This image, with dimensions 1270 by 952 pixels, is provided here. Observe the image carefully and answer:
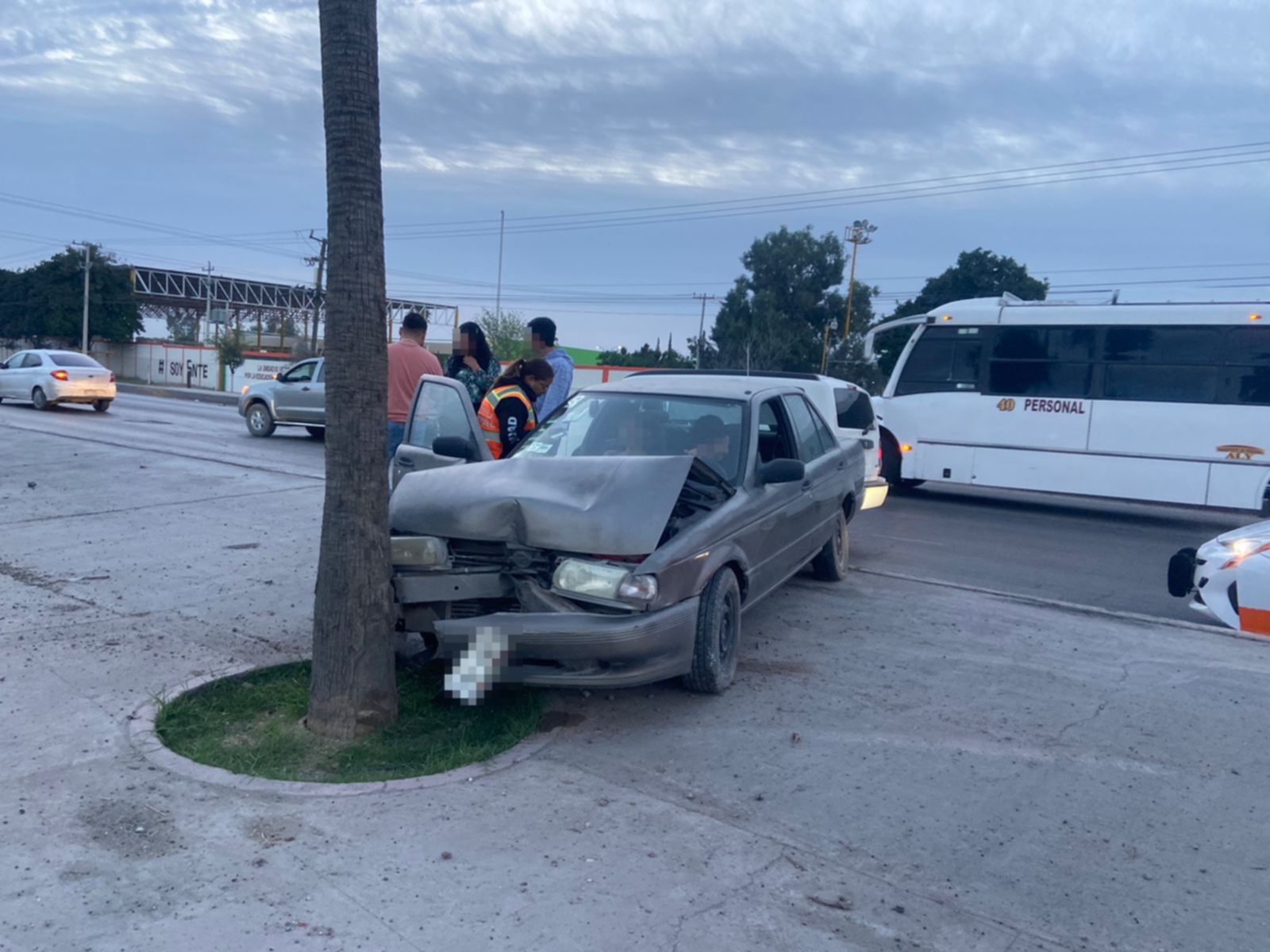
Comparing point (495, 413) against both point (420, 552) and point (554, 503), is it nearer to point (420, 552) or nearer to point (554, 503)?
point (420, 552)

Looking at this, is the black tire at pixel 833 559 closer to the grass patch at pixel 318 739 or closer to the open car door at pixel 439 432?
the open car door at pixel 439 432

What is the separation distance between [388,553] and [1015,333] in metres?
12.1

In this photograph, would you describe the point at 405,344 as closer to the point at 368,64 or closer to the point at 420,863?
the point at 368,64

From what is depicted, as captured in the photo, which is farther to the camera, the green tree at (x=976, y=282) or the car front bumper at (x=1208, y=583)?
the green tree at (x=976, y=282)

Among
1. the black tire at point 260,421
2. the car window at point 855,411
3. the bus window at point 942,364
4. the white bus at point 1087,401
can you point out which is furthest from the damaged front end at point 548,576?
the black tire at point 260,421

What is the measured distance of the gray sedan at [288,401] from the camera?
1964 cm

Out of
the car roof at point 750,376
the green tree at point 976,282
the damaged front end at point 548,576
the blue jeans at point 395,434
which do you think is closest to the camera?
the damaged front end at point 548,576

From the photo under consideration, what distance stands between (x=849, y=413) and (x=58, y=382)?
19393mm

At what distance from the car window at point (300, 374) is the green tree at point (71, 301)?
47.8m

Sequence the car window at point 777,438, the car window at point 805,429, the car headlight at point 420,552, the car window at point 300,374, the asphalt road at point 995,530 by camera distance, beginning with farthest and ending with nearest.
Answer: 1. the car window at point 300,374
2. the asphalt road at point 995,530
3. the car window at point 805,429
4. the car window at point 777,438
5. the car headlight at point 420,552

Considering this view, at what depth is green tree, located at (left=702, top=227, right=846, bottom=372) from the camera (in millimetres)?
52781

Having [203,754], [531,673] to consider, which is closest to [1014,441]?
[531,673]

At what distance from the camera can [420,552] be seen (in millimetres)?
5121

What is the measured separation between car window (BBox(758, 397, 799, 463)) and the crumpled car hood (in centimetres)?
189
